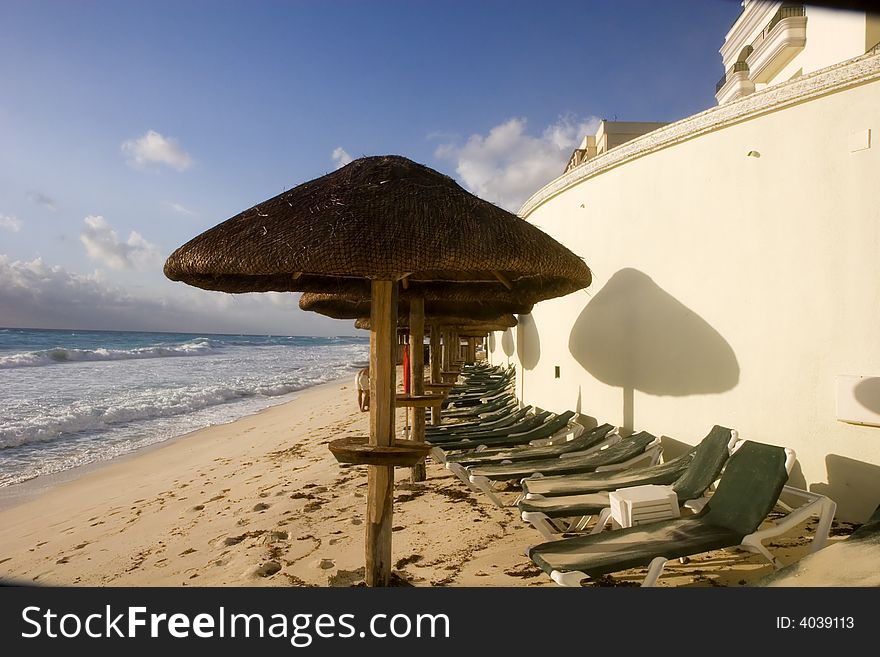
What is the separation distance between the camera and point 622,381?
5934mm

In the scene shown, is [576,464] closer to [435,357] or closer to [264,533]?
[264,533]

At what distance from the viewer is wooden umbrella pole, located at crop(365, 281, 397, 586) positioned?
10.2ft

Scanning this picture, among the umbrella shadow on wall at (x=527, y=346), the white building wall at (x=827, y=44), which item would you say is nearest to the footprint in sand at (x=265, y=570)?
the umbrella shadow on wall at (x=527, y=346)

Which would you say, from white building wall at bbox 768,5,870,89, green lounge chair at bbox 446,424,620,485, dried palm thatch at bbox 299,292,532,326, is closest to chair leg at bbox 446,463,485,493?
green lounge chair at bbox 446,424,620,485

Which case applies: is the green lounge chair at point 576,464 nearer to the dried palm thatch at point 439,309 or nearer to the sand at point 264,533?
the sand at point 264,533

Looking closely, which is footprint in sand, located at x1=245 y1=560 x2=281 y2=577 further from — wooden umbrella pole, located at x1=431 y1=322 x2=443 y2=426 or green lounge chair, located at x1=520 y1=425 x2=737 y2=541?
wooden umbrella pole, located at x1=431 y1=322 x2=443 y2=426

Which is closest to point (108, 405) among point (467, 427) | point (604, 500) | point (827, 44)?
point (467, 427)

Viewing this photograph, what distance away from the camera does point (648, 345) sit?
5.46m

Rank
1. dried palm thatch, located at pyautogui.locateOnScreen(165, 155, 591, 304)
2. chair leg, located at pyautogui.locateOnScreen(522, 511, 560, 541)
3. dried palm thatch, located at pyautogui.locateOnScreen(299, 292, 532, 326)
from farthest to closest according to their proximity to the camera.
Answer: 1. dried palm thatch, located at pyautogui.locateOnScreen(299, 292, 532, 326)
2. chair leg, located at pyautogui.locateOnScreen(522, 511, 560, 541)
3. dried palm thatch, located at pyautogui.locateOnScreen(165, 155, 591, 304)

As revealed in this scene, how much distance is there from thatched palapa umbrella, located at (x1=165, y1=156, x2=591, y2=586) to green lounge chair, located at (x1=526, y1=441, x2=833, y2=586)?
1106mm
